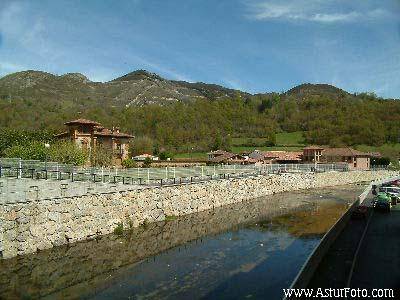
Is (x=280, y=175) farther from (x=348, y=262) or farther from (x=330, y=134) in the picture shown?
(x=330, y=134)

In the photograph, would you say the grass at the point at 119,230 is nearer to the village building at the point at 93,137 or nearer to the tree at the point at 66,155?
the tree at the point at 66,155

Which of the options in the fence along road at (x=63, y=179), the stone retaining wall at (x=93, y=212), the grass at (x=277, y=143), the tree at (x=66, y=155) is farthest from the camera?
the grass at (x=277, y=143)

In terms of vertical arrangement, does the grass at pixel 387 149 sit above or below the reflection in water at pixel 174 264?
above

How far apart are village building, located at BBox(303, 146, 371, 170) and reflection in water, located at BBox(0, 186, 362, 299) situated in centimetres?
8356

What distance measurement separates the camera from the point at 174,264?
950 inches

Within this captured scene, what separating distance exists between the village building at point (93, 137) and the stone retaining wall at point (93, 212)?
32609 mm

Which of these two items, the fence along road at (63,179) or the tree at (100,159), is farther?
the tree at (100,159)

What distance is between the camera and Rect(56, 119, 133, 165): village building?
72625 mm

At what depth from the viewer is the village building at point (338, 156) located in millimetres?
115188

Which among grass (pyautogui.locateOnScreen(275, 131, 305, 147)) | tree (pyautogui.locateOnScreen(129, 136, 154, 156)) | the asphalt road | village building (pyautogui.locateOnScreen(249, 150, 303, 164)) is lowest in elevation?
the asphalt road

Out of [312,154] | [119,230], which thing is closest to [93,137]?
[119,230]

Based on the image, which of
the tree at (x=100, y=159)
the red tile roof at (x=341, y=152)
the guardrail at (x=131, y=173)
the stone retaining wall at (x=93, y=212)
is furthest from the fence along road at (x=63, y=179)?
the red tile roof at (x=341, y=152)

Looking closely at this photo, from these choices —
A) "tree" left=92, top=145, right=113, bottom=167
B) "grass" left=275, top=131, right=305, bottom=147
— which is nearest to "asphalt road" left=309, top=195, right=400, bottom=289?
"tree" left=92, top=145, right=113, bottom=167

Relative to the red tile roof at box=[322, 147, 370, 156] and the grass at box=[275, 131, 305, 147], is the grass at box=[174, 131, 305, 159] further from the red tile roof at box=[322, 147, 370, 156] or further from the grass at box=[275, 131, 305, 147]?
the red tile roof at box=[322, 147, 370, 156]
